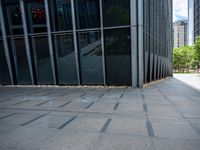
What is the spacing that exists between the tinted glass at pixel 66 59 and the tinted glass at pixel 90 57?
2.12ft

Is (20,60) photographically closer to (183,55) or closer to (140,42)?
(140,42)

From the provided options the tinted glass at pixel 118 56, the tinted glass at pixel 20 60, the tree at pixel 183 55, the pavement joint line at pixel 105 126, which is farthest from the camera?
the tree at pixel 183 55

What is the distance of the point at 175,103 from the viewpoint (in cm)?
714

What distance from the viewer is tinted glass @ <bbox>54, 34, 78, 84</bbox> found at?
482 inches

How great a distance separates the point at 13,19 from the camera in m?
13.0

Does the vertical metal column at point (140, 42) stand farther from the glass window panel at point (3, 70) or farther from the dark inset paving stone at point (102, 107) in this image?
the glass window panel at point (3, 70)

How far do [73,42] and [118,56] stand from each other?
3312 millimetres

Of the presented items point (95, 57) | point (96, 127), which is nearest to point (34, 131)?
point (96, 127)

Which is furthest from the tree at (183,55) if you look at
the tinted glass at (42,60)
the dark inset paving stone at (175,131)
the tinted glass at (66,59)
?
the dark inset paving stone at (175,131)

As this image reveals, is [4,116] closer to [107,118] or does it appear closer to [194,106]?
[107,118]

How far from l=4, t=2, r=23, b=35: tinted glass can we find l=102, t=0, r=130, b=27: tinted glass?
6.49 meters

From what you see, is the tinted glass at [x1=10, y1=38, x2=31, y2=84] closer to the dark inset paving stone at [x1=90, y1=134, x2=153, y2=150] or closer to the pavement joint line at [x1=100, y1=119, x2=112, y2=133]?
the pavement joint line at [x1=100, y1=119, x2=112, y2=133]

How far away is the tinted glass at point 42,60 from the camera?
41.7 ft

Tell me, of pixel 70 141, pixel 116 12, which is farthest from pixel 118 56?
pixel 70 141
